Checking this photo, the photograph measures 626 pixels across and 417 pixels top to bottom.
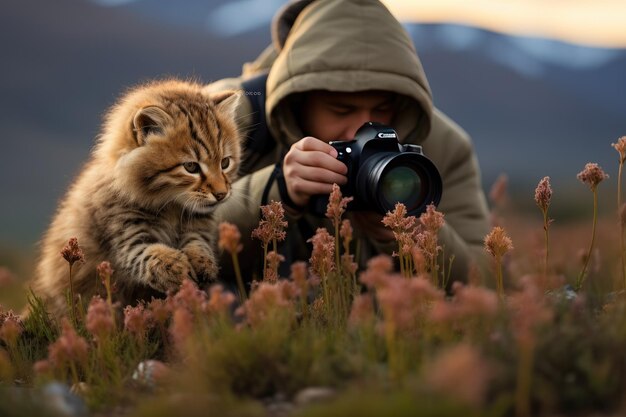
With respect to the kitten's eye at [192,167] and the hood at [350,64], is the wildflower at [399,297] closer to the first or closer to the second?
the kitten's eye at [192,167]

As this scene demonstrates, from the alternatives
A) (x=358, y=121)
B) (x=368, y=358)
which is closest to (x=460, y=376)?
(x=368, y=358)

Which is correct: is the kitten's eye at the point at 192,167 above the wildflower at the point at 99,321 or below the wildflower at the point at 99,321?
above

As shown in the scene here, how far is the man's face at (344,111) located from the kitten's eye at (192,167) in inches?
65.1

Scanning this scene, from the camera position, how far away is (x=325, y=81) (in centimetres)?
552

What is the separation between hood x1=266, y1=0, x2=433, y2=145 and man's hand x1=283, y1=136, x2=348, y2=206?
953 millimetres

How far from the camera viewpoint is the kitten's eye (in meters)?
4.23

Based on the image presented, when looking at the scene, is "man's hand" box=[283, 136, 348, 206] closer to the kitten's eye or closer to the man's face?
the kitten's eye

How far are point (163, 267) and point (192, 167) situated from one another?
70 cm

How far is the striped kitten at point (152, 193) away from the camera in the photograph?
4160mm

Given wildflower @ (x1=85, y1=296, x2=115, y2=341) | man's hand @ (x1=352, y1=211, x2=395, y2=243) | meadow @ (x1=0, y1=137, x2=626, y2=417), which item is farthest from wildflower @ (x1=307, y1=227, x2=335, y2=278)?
man's hand @ (x1=352, y1=211, x2=395, y2=243)

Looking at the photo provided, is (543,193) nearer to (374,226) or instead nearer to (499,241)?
(499,241)

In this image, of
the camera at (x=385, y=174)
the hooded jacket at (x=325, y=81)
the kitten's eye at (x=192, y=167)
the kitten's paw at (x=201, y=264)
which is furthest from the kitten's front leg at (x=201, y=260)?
the camera at (x=385, y=174)

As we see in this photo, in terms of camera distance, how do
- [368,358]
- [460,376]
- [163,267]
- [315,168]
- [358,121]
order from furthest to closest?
1. [358,121]
2. [315,168]
3. [163,267]
4. [368,358]
5. [460,376]

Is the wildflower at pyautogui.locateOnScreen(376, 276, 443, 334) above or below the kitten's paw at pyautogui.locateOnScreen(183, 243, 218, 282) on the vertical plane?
below
